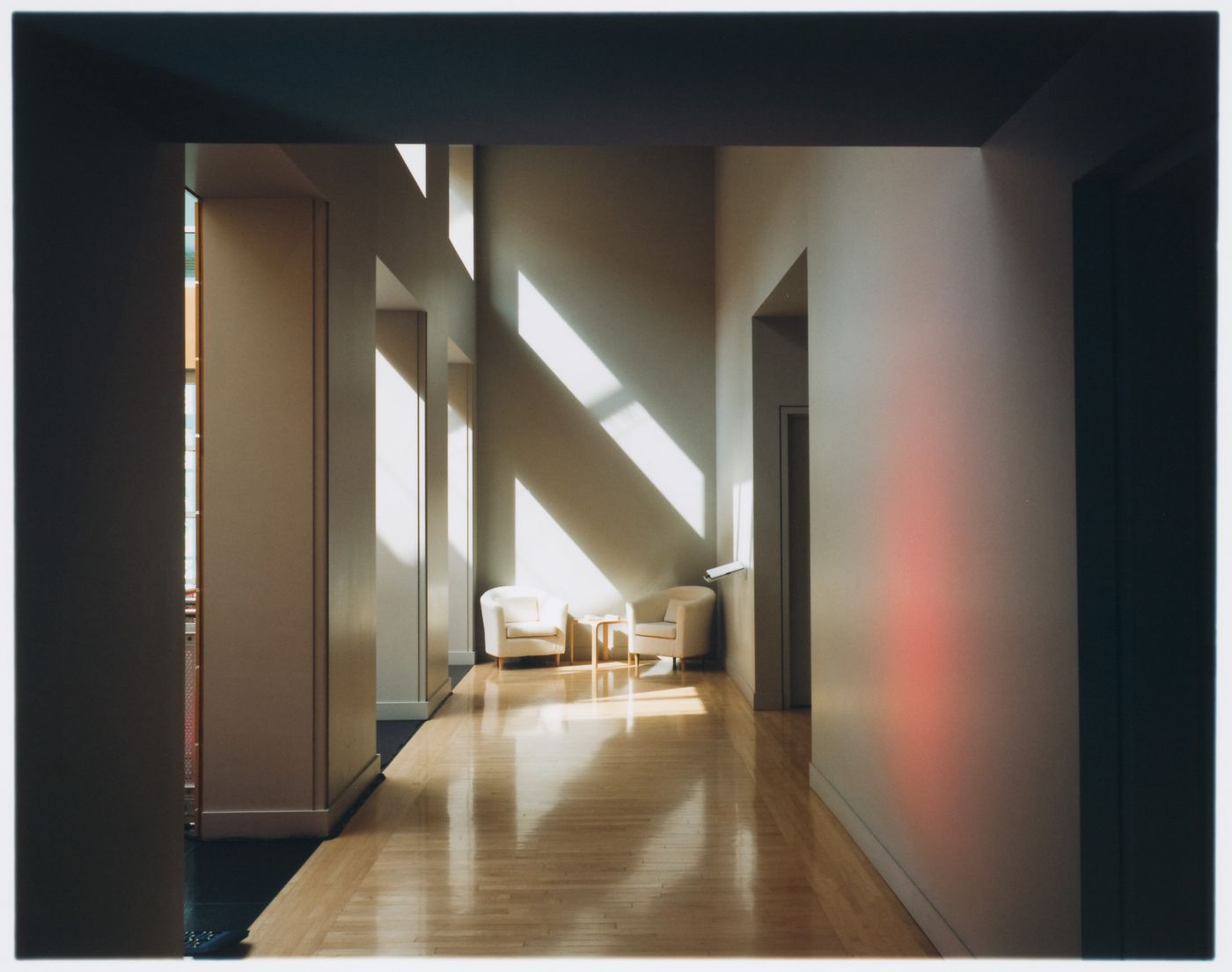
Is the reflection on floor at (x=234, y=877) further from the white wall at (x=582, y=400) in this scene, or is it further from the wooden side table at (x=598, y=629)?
the white wall at (x=582, y=400)

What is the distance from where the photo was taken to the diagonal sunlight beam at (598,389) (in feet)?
31.9

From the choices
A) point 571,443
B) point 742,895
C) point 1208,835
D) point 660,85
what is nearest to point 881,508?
point 742,895

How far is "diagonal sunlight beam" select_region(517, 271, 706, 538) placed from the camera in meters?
9.72

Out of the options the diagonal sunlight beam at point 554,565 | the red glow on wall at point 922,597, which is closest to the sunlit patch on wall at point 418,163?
the diagonal sunlight beam at point 554,565

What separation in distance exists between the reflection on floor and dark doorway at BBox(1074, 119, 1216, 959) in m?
2.84

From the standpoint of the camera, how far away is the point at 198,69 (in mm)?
2105

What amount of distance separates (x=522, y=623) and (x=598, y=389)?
273 cm

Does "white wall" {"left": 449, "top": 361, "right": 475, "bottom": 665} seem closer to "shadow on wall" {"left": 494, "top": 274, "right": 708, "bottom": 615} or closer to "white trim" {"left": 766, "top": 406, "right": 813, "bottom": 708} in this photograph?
"shadow on wall" {"left": 494, "top": 274, "right": 708, "bottom": 615}

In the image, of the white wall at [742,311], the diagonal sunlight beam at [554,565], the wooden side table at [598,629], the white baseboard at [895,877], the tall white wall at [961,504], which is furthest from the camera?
the diagonal sunlight beam at [554,565]

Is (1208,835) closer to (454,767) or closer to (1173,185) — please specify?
(1173,185)

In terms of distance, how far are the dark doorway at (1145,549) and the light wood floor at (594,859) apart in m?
1.26

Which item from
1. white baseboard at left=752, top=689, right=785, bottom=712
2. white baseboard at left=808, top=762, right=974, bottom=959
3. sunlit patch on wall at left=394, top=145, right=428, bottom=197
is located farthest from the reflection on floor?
sunlit patch on wall at left=394, top=145, right=428, bottom=197

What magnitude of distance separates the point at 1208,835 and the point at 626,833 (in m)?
2.78

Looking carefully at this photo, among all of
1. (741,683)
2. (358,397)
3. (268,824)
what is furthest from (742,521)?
(268,824)
